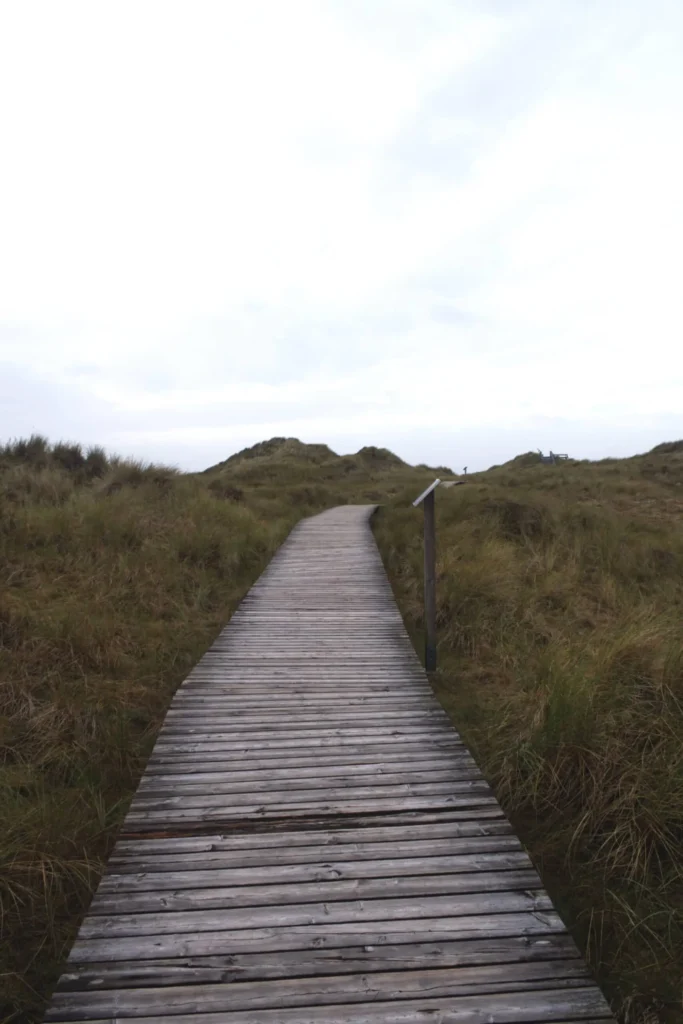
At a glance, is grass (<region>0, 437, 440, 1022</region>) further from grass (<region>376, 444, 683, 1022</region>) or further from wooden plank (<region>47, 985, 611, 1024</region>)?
grass (<region>376, 444, 683, 1022</region>)

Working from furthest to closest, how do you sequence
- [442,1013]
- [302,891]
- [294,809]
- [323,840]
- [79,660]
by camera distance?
[79,660] → [294,809] → [323,840] → [302,891] → [442,1013]

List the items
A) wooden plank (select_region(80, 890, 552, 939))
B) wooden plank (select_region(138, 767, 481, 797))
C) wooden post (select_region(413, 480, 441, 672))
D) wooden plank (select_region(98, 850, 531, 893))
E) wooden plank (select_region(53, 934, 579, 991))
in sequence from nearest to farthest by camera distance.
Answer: wooden plank (select_region(53, 934, 579, 991)), wooden plank (select_region(80, 890, 552, 939)), wooden plank (select_region(98, 850, 531, 893)), wooden plank (select_region(138, 767, 481, 797)), wooden post (select_region(413, 480, 441, 672))

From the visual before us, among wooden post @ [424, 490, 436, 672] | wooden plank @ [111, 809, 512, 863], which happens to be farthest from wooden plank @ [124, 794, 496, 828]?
wooden post @ [424, 490, 436, 672]

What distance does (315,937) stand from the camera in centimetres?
210

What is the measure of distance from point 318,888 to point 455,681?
2.78 meters

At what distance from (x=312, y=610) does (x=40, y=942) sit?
4.43 meters

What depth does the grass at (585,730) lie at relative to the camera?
7.71 ft

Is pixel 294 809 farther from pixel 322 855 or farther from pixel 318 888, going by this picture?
pixel 318 888

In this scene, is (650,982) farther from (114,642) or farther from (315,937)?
(114,642)

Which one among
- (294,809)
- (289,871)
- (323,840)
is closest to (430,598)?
(294,809)

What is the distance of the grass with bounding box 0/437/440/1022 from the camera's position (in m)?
2.46

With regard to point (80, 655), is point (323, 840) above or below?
below

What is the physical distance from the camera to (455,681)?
4910 mm

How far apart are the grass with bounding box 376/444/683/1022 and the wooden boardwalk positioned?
28 centimetres
